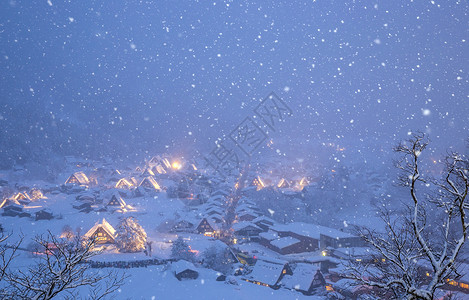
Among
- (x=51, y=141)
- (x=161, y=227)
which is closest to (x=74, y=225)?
(x=161, y=227)

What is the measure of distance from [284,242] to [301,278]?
24.6 feet

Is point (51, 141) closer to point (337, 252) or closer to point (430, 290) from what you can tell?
point (337, 252)

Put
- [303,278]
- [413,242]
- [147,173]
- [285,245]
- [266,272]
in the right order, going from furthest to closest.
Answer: [147,173], [285,245], [266,272], [303,278], [413,242]

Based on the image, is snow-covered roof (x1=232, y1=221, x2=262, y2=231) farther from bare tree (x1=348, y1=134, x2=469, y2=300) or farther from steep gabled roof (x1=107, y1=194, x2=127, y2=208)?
bare tree (x1=348, y1=134, x2=469, y2=300)

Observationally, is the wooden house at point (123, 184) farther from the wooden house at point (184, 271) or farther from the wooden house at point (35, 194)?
the wooden house at point (184, 271)

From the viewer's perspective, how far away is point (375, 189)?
145ft

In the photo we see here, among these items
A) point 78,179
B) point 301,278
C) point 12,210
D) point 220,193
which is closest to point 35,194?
point 12,210

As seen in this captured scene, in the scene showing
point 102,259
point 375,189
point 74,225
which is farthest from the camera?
point 375,189

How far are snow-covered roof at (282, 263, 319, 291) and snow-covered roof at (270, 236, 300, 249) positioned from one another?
18.4 ft

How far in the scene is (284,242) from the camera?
2477 centimetres

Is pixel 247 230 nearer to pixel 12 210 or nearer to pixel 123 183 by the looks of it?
pixel 123 183

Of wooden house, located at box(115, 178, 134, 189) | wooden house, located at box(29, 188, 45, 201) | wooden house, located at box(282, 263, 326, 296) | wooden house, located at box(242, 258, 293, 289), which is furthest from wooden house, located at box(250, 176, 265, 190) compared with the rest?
wooden house, located at box(29, 188, 45, 201)

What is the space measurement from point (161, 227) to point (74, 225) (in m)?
8.52

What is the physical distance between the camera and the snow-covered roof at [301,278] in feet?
55.0
